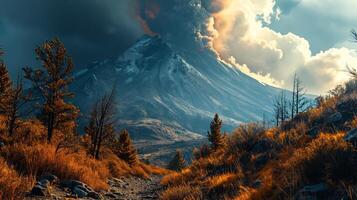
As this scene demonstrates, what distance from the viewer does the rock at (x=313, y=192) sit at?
19.3 feet

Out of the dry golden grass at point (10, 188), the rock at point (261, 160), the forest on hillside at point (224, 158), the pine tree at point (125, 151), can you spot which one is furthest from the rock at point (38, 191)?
the pine tree at point (125, 151)

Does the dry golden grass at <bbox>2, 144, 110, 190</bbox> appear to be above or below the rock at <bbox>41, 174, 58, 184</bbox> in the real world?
above

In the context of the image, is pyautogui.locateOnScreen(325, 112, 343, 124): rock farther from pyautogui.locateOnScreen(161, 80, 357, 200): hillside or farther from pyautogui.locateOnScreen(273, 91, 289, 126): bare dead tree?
pyautogui.locateOnScreen(273, 91, 289, 126): bare dead tree

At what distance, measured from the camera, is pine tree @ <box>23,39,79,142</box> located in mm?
22584

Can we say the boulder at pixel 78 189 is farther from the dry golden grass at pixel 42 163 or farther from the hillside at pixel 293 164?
the hillside at pixel 293 164

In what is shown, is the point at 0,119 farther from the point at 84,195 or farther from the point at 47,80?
the point at 84,195

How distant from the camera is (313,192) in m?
5.98

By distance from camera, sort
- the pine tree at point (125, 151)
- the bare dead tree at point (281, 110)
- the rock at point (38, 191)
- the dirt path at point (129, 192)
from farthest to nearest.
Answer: the pine tree at point (125, 151) → the bare dead tree at point (281, 110) → the dirt path at point (129, 192) → the rock at point (38, 191)

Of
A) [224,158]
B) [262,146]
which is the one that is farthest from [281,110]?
[262,146]

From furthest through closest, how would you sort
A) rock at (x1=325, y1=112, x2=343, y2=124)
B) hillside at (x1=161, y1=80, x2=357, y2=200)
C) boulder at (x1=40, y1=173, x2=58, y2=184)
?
rock at (x1=325, y1=112, x2=343, y2=124)
boulder at (x1=40, y1=173, x2=58, y2=184)
hillside at (x1=161, y1=80, x2=357, y2=200)

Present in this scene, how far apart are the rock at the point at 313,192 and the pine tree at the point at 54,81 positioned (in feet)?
60.9

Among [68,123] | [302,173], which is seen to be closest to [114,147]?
[68,123]

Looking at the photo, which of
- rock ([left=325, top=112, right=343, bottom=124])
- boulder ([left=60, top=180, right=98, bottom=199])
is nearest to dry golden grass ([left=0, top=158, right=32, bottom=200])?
boulder ([left=60, top=180, right=98, bottom=199])

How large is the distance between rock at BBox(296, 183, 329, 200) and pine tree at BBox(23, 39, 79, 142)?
18.6 meters
